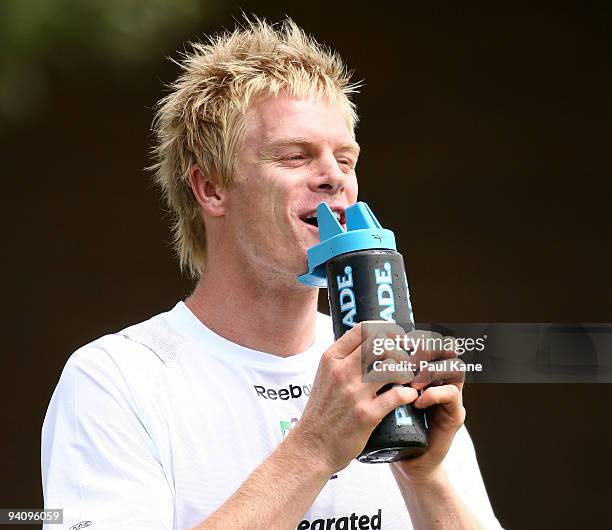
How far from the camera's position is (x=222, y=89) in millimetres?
2447

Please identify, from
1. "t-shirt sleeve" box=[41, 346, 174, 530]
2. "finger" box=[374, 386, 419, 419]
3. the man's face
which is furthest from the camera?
the man's face

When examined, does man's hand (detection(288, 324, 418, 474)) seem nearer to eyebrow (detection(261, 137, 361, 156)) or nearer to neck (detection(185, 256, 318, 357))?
neck (detection(185, 256, 318, 357))

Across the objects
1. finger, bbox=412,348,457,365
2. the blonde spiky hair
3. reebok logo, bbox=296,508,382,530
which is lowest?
reebok logo, bbox=296,508,382,530

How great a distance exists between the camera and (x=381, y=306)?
1702 millimetres

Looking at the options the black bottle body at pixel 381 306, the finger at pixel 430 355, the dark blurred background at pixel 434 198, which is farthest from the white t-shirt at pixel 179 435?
the dark blurred background at pixel 434 198

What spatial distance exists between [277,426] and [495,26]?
2.33 metres

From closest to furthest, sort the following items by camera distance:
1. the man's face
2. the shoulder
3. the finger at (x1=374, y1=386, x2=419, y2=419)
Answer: the finger at (x1=374, y1=386, x2=419, y2=419)
the shoulder
the man's face

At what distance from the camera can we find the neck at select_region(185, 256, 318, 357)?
2.32 m

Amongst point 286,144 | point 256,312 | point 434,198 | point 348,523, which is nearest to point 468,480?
point 348,523

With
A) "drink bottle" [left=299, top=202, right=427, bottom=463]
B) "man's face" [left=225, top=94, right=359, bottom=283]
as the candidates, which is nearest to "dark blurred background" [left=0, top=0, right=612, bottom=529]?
"man's face" [left=225, top=94, right=359, bottom=283]

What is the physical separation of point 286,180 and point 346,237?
0.47 m

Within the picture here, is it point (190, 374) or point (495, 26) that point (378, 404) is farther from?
point (495, 26)

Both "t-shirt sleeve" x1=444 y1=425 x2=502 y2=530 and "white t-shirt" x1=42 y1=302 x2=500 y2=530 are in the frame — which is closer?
"white t-shirt" x1=42 y1=302 x2=500 y2=530

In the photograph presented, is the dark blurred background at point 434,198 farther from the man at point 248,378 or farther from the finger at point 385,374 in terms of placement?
the finger at point 385,374
